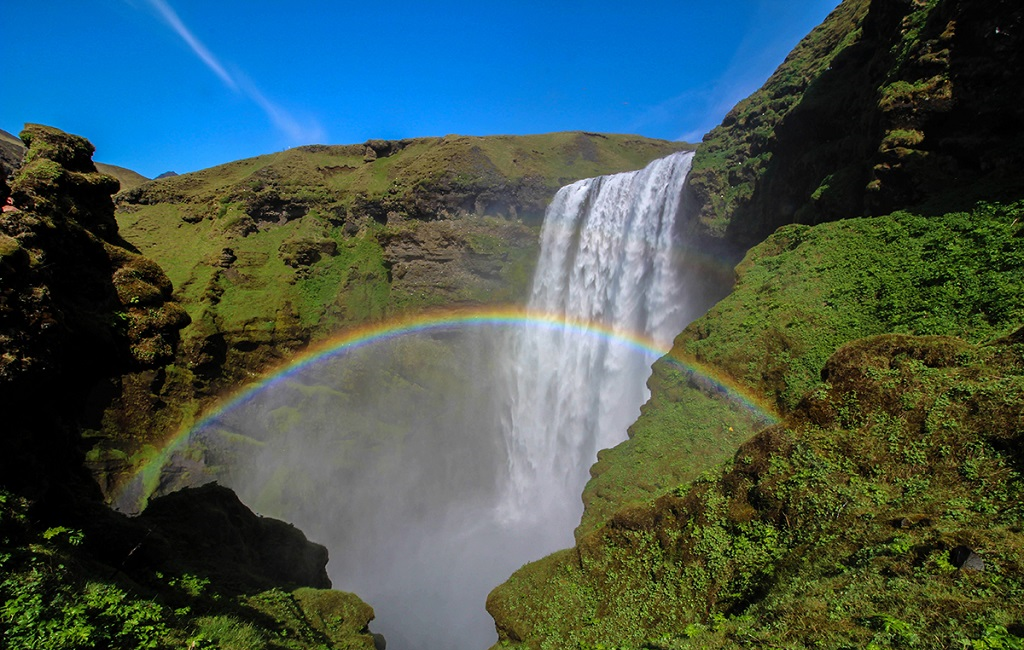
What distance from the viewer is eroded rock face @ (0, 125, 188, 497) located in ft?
20.3

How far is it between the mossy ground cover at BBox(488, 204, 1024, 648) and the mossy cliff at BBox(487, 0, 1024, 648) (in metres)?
0.03

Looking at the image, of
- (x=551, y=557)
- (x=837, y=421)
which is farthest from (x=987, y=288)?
(x=551, y=557)

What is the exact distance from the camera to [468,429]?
34750 mm

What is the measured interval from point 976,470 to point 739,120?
2506 centimetres

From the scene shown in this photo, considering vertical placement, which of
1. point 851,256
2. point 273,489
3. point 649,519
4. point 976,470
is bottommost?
point 273,489

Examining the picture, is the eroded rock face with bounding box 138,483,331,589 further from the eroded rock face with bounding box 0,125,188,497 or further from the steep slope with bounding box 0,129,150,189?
the steep slope with bounding box 0,129,150,189

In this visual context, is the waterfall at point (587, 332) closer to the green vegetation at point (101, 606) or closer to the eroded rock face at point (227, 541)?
the eroded rock face at point (227, 541)

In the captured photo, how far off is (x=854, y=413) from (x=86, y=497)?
13.7 metres

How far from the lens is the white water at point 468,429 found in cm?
2483

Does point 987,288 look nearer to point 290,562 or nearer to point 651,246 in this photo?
point 651,246

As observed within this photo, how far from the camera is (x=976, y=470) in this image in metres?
5.39

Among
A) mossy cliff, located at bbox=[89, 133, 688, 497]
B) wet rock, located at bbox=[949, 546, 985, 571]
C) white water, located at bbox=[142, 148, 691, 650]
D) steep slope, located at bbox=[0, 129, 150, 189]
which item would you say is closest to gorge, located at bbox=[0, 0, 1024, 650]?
wet rock, located at bbox=[949, 546, 985, 571]

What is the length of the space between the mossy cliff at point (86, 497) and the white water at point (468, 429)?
43.6 ft

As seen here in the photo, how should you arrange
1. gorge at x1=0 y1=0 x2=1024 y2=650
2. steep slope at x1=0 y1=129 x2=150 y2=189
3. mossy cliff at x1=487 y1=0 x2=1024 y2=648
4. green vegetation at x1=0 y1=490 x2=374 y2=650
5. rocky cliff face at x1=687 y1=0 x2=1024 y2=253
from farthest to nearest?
1. steep slope at x1=0 y1=129 x2=150 y2=189
2. rocky cliff face at x1=687 y1=0 x2=1024 y2=253
3. gorge at x1=0 y1=0 x2=1024 y2=650
4. mossy cliff at x1=487 y1=0 x2=1024 y2=648
5. green vegetation at x1=0 y1=490 x2=374 y2=650
